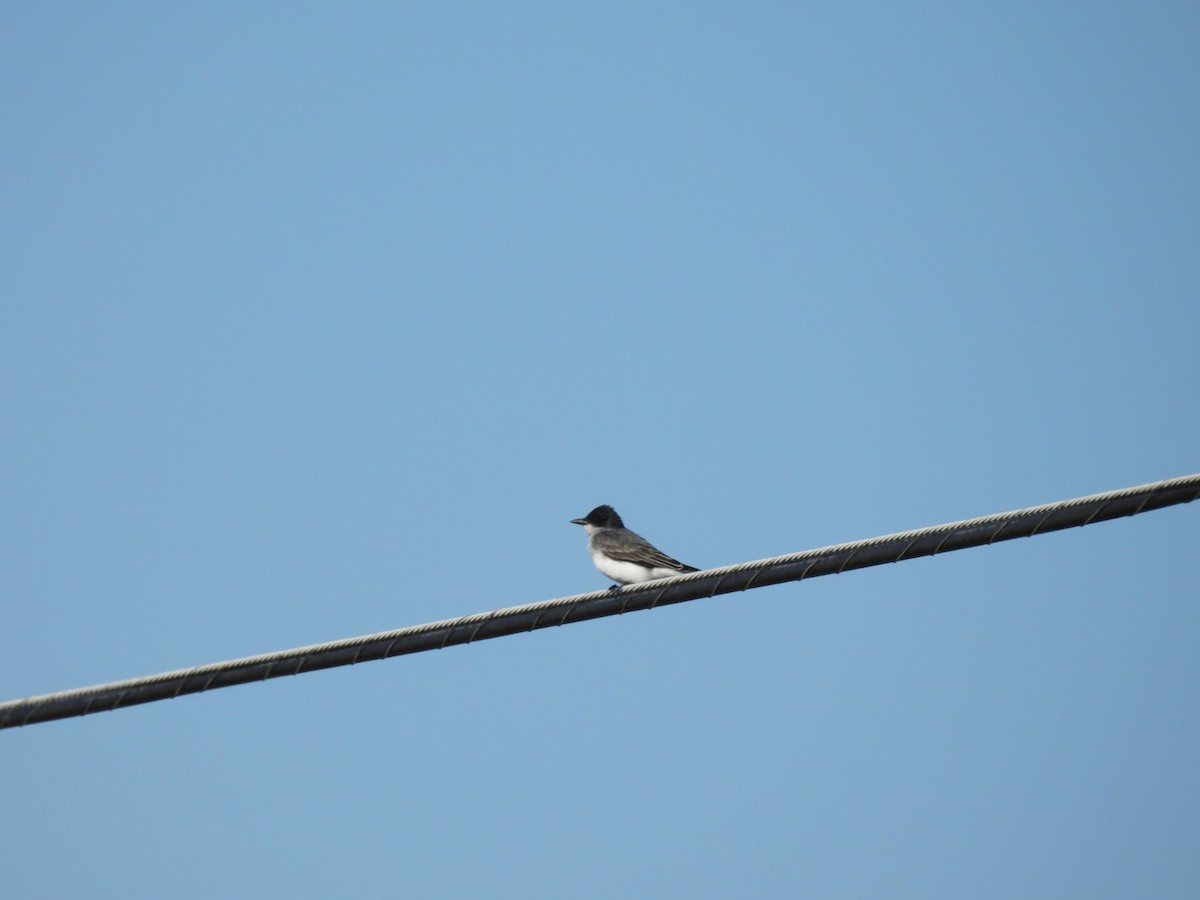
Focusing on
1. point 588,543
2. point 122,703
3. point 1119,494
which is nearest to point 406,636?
point 122,703

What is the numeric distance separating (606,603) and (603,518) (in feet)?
30.4

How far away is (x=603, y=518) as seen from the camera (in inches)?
773

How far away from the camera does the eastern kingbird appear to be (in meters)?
16.8

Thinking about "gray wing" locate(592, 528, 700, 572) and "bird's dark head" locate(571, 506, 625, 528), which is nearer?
"gray wing" locate(592, 528, 700, 572)

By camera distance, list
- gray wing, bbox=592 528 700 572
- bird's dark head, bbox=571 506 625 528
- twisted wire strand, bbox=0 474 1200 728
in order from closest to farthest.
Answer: twisted wire strand, bbox=0 474 1200 728
gray wing, bbox=592 528 700 572
bird's dark head, bbox=571 506 625 528

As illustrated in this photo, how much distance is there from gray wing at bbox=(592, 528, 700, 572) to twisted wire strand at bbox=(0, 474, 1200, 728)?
19.3 ft

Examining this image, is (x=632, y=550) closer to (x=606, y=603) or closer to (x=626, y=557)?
(x=626, y=557)

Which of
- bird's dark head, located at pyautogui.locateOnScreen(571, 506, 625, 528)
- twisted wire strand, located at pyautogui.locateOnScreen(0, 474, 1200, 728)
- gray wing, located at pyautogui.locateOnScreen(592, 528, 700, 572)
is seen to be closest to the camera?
twisted wire strand, located at pyautogui.locateOnScreen(0, 474, 1200, 728)

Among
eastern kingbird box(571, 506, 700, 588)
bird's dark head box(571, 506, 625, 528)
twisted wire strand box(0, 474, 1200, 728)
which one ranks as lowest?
twisted wire strand box(0, 474, 1200, 728)

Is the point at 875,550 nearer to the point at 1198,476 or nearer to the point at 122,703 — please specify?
the point at 1198,476

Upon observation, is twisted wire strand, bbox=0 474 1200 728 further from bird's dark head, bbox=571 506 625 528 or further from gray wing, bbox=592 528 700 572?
bird's dark head, bbox=571 506 625 528

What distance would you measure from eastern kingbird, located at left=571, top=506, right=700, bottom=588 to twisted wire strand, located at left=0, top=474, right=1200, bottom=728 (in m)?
5.89

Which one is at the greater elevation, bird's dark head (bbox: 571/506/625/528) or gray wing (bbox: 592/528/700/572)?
bird's dark head (bbox: 571/506/625/528)

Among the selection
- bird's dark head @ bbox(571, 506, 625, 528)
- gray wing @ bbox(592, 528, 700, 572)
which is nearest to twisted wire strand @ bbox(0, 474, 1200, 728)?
gray wing @ bbox(592, 528, 700, 572)
